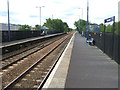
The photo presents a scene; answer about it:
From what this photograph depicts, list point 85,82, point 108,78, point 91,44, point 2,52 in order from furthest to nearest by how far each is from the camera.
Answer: point 91,44 → point 2,52 → point 108,78 → point 85,82

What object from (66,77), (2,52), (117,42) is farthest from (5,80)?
(2,52)

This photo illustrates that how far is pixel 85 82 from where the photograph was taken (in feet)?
24.6

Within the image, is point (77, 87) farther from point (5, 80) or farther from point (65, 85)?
point (5, 80)

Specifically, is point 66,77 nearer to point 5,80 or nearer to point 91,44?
point 5,80

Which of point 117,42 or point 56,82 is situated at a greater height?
point 117,42

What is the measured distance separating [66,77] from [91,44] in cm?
1853

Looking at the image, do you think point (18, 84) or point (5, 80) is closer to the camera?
point (18, 84)

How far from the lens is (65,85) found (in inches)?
279

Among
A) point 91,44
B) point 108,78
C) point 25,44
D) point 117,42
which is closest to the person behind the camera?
point 108,78

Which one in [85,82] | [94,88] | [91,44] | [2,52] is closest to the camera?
[94,88]

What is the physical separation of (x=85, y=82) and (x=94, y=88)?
2.71ft

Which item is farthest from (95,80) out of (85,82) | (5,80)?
(5,80)

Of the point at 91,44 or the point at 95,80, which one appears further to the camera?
the point at 91,44

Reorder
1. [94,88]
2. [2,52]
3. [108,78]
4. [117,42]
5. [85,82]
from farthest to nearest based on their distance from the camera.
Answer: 1. [2,52]
2. [117,42]
3. [108,78]
4. [85,82]
5. [94,88]
